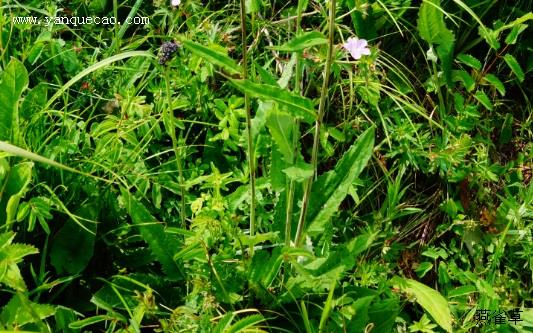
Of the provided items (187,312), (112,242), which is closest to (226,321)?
(187,312)

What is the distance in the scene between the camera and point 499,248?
176 centimetres

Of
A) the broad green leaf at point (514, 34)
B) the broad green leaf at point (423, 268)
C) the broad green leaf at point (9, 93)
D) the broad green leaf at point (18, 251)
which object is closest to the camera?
the broad green leaf at point (18, 251)

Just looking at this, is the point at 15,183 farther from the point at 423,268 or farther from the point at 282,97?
the point at 423,268

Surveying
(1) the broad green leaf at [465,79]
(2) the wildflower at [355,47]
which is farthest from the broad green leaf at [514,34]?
(2) the wildflower at [355,47]

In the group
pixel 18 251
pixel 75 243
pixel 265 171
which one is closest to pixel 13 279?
pixel 18 251

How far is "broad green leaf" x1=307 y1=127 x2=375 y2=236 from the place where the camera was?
1.51 metres

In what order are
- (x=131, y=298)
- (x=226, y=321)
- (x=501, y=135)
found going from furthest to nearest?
(x=501, y=135)
(x=131, y=298)
(x=226, y=321)

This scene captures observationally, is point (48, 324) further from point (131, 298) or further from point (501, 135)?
point (501, 135)

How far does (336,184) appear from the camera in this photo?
5.07 feet

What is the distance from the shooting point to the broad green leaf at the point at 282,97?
3.85 ft

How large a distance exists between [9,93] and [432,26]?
1.13m

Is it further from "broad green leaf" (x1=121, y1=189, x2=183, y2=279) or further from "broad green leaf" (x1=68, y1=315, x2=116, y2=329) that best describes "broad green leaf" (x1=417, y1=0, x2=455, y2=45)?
"broad green leaf" (x1=68, y1=315, x2=116, y2=329)

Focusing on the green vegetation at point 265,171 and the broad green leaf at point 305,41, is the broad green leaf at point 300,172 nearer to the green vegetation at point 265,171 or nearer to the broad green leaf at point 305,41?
the green vegetation at point 265,171

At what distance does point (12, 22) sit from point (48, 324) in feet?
2.65
